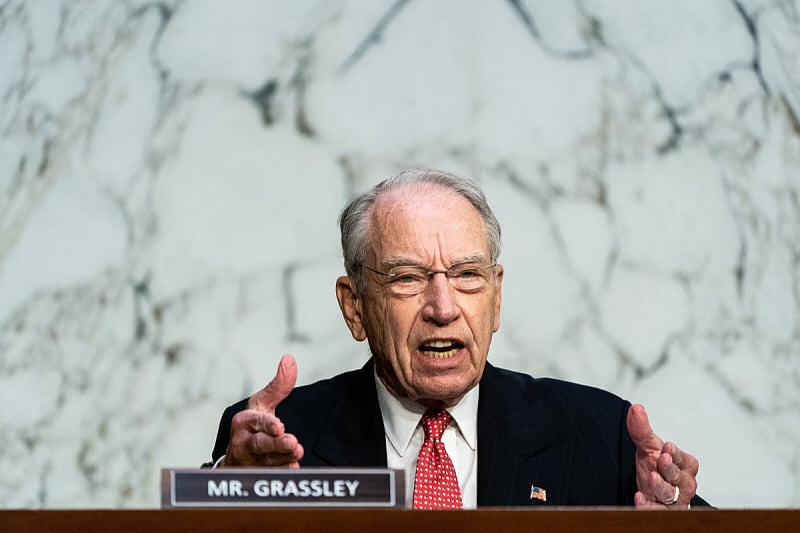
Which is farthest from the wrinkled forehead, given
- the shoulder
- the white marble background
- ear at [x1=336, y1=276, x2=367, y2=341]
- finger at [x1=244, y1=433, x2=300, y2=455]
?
the white marble background

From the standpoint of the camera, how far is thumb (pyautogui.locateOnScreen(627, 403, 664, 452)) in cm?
178

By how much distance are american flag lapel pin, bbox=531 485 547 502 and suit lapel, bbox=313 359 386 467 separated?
28cm

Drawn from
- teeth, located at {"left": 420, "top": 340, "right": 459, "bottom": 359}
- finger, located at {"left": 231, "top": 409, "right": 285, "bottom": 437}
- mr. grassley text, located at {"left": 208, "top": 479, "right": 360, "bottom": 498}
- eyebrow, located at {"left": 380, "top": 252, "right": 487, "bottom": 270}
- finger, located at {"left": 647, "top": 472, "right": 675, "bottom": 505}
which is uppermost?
eyebrow, located at {"left": 380, "top": 252, "right": 487, "bottom": 270}

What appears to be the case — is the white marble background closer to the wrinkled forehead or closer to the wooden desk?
the wrinkled forehead

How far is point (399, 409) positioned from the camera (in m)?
2.21

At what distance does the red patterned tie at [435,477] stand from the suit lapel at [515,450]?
7 centimetres

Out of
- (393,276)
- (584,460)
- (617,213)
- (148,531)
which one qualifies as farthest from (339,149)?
(148,531)

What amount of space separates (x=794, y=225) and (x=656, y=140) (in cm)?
43

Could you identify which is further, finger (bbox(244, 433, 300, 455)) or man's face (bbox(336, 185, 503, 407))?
man's face (bbox(336, 185, 503, 407))

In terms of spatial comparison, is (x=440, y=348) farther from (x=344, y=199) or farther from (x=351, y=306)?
(x=344, y=199)

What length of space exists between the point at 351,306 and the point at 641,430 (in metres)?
0.73

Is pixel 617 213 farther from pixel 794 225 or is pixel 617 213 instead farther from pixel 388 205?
pixel 388 205

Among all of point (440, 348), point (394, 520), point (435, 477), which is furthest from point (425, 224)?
point (394, 520)

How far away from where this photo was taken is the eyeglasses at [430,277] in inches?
84.7
